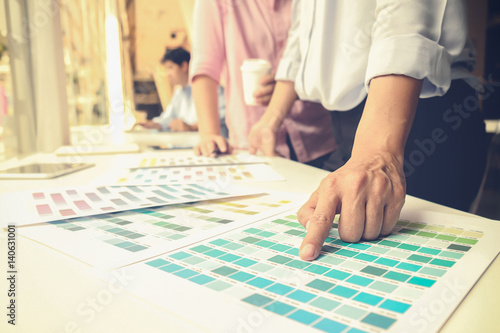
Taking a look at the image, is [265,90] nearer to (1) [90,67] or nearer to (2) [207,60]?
(2) [207,60]

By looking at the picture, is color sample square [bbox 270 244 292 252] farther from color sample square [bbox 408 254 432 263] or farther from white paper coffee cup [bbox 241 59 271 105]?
white paper coffee cup [bbox 241 59 271 105]

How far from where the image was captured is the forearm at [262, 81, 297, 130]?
1.09 m

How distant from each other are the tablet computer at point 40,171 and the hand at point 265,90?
56 centimetres

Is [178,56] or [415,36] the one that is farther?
[178,56]

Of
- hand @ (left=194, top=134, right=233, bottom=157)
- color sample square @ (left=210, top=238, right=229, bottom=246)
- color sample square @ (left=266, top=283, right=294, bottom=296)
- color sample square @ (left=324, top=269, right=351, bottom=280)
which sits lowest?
color sample square @ (left=324, top=269, right=351, bottom=280)

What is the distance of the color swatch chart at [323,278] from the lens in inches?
9.5

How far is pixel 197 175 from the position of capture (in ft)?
2.63

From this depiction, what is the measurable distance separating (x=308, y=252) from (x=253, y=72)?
87cm

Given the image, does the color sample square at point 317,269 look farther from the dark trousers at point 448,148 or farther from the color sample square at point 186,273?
the dark trousers at point 448,148

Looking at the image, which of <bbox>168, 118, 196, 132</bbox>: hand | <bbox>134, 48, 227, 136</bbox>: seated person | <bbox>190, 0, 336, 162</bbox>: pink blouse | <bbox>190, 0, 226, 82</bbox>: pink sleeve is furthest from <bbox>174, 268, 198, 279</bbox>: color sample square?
<bbox>134, 48, 227, 136</bbox>: seated person

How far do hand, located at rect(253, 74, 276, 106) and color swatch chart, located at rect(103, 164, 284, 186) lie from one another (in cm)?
32

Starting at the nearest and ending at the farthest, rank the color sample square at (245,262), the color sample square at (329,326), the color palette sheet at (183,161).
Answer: the color sample square at (329,326) → the color sample square at (245,262) → the color palette sheet at (183,161)

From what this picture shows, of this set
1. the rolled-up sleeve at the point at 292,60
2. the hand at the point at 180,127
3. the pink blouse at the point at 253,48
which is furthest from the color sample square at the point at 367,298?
the hand at the point at 180,127

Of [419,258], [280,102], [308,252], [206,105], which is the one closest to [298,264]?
[308,252]
